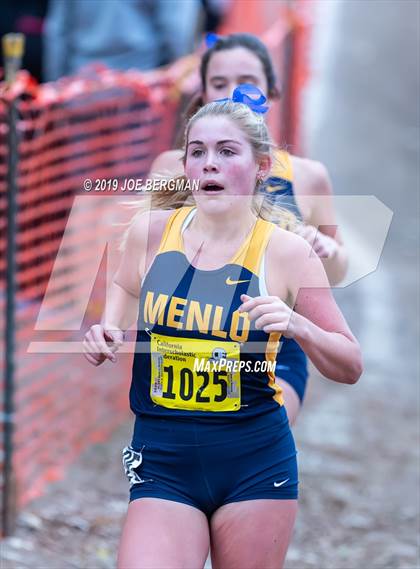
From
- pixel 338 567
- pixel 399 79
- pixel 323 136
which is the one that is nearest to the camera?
pixel 338 567

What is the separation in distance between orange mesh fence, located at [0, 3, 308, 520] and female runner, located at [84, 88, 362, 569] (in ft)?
9.52

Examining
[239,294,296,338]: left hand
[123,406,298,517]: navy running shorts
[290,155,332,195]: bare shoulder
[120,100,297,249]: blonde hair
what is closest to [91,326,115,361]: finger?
[123,406,298,517]: navy running shorts

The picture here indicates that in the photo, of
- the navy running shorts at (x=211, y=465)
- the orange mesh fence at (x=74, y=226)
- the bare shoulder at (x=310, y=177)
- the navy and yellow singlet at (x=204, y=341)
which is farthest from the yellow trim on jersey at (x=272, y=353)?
the orange mesh fence at (x=74, y=226)

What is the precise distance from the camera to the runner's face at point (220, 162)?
300 centimetres

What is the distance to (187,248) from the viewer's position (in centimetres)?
310

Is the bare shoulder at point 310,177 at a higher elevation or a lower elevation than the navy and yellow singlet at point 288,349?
higher

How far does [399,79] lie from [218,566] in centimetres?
1192

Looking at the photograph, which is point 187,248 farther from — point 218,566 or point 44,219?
point 44,219

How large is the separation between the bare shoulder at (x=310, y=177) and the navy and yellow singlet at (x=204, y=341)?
1077 millimetres

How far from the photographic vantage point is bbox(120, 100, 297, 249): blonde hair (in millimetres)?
3102

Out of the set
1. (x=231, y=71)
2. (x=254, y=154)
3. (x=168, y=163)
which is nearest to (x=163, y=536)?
(x=254, y=154)

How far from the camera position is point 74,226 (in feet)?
21.1

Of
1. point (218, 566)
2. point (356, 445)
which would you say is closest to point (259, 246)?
point (218, 566)

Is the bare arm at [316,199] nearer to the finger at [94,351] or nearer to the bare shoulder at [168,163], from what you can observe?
the bare shoulder at [168,163]
